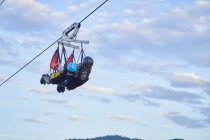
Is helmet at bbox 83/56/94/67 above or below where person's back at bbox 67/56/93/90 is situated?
above

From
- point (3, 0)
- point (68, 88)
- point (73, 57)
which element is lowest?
point (68, 88)

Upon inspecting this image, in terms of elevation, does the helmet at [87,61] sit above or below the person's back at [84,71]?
above

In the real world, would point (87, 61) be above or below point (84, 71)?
above

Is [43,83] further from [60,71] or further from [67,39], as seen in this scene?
[67,39]

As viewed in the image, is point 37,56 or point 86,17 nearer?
point 86,17

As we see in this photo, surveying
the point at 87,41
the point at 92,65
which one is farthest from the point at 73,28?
the point at 92,65

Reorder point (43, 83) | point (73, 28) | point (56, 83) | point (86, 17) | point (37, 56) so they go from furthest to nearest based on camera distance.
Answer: point (43, 83) < point (56, 83) < point (73, 28) < point (37, 56) < point (86, 17)

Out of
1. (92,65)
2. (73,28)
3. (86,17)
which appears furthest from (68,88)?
(86,17)

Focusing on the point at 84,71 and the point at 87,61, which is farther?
the point at 84,71

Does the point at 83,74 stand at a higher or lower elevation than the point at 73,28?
lower

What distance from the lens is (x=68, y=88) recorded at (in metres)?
17.7

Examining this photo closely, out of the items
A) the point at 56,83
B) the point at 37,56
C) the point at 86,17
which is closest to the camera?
the point at 86,17

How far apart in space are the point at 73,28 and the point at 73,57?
2.54 meters

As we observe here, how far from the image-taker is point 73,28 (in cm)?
1473
